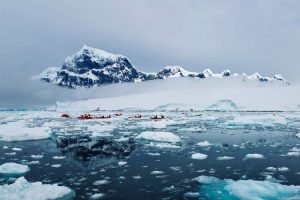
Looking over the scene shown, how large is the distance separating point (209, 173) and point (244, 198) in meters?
2.02

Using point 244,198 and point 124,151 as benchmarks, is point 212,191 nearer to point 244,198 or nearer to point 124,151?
point 244,198

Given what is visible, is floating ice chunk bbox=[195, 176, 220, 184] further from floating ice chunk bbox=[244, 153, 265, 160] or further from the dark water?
floating ice chunk bbox=[244, 153, 265, 160]

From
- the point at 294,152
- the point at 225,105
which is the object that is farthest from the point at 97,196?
the point at 225,105

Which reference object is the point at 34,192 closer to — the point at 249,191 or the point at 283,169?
the point at 249,191

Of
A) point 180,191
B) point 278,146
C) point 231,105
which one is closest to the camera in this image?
point 180,191

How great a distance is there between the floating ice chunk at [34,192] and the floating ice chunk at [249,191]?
247cm

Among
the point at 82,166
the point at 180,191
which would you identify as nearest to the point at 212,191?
the point at 180,191

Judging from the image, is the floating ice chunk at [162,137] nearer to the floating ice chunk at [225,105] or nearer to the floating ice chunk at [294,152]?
the floating ice chunk at [294,152]

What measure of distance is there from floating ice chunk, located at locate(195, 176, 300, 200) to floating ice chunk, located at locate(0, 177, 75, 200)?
2474 mm

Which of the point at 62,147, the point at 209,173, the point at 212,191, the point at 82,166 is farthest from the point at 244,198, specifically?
the point at 62,147

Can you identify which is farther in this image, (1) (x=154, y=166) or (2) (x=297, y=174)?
(1) (x=154, y=166)

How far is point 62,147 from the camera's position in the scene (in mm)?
11984

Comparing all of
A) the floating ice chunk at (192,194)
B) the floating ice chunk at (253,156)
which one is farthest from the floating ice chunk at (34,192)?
the floating ice chunk at (253,156)

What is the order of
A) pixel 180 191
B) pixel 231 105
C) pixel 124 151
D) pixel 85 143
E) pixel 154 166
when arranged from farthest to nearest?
pixel 231 105 → pixel 85 143 → pixel 124 151 → pixel 154 166 → pixel 180 191
